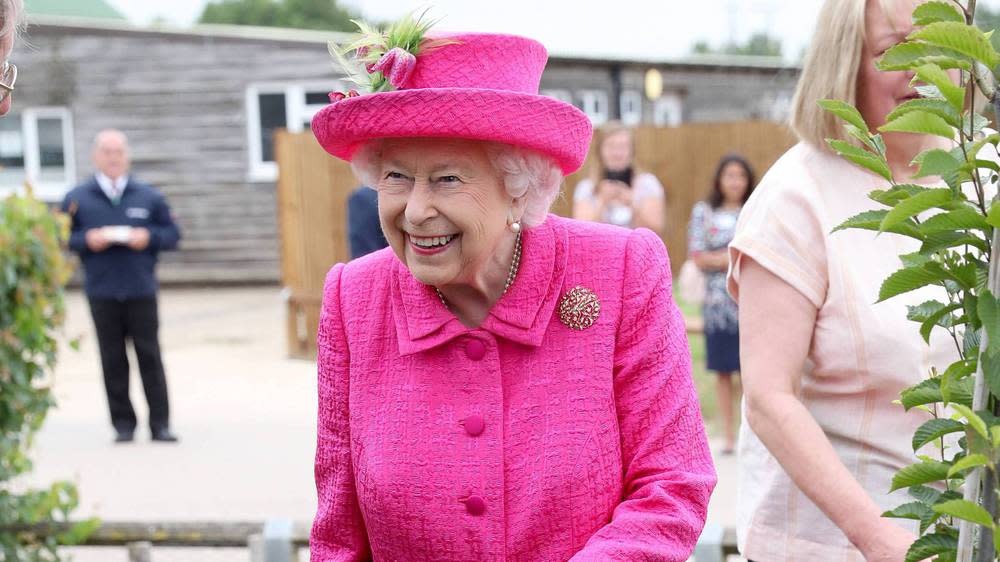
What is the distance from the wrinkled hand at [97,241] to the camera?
27.8 feet

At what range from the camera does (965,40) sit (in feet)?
3.85

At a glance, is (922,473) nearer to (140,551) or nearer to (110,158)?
(140,551)

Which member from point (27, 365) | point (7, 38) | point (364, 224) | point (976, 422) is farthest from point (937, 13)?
point (364, 224)

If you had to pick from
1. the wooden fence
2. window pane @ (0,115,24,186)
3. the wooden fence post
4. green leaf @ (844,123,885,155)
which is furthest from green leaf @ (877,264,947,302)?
window pane @ (0,115,24,186)

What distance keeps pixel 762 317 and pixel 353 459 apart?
0.81 metres

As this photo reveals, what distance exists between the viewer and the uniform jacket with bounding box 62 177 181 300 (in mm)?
8500

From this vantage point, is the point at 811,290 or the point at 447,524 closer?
the point at 447,524

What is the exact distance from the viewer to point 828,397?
92.4 inches

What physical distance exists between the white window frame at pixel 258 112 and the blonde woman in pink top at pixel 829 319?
57.5 ft

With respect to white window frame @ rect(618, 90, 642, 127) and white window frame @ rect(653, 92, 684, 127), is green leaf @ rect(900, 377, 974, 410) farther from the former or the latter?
white window frame @ rect(653, 92, 684, 127)

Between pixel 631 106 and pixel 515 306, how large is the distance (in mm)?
25856

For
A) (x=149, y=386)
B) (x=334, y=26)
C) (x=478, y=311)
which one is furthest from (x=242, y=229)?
(x=334, y=26)

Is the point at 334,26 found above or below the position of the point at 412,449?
above

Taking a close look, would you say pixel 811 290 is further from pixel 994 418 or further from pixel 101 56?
pixel 101 56
